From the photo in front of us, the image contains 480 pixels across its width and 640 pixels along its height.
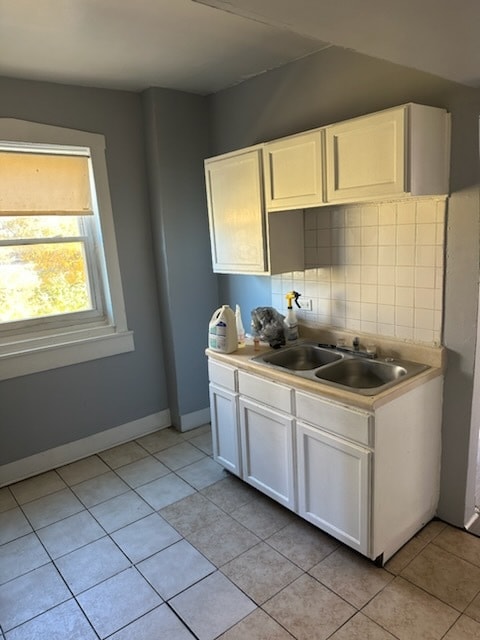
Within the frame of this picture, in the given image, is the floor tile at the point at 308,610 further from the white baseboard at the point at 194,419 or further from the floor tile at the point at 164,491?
the white baseboard at the point at 194,419

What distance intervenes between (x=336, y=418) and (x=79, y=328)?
1.93 metres

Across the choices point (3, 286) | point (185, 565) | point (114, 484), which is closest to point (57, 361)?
point (3, 286)

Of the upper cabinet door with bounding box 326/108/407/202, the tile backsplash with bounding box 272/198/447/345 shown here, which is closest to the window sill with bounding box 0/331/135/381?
the tile backsplash with bounding box 272/198/447/345

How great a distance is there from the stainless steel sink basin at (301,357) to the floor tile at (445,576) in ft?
3.39

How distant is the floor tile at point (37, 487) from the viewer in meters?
2.72

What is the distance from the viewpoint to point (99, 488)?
9.04ft

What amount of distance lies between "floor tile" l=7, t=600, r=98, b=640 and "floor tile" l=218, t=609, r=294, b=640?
0.54 m

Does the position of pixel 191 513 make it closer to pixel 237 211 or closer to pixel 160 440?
pixel 160 440

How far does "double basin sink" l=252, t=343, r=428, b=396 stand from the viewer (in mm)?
2113

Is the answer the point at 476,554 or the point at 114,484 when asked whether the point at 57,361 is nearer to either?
the point at 114,484

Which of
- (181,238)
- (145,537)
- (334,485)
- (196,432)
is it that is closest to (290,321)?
(334,485)

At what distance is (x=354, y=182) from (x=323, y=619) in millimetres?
1809

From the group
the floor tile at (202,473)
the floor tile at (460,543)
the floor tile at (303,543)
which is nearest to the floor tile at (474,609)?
the floor tile at (460,543)

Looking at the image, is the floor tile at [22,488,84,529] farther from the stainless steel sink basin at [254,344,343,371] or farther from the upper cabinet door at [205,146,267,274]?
the upper cabinet door at [205,146,267,274]
